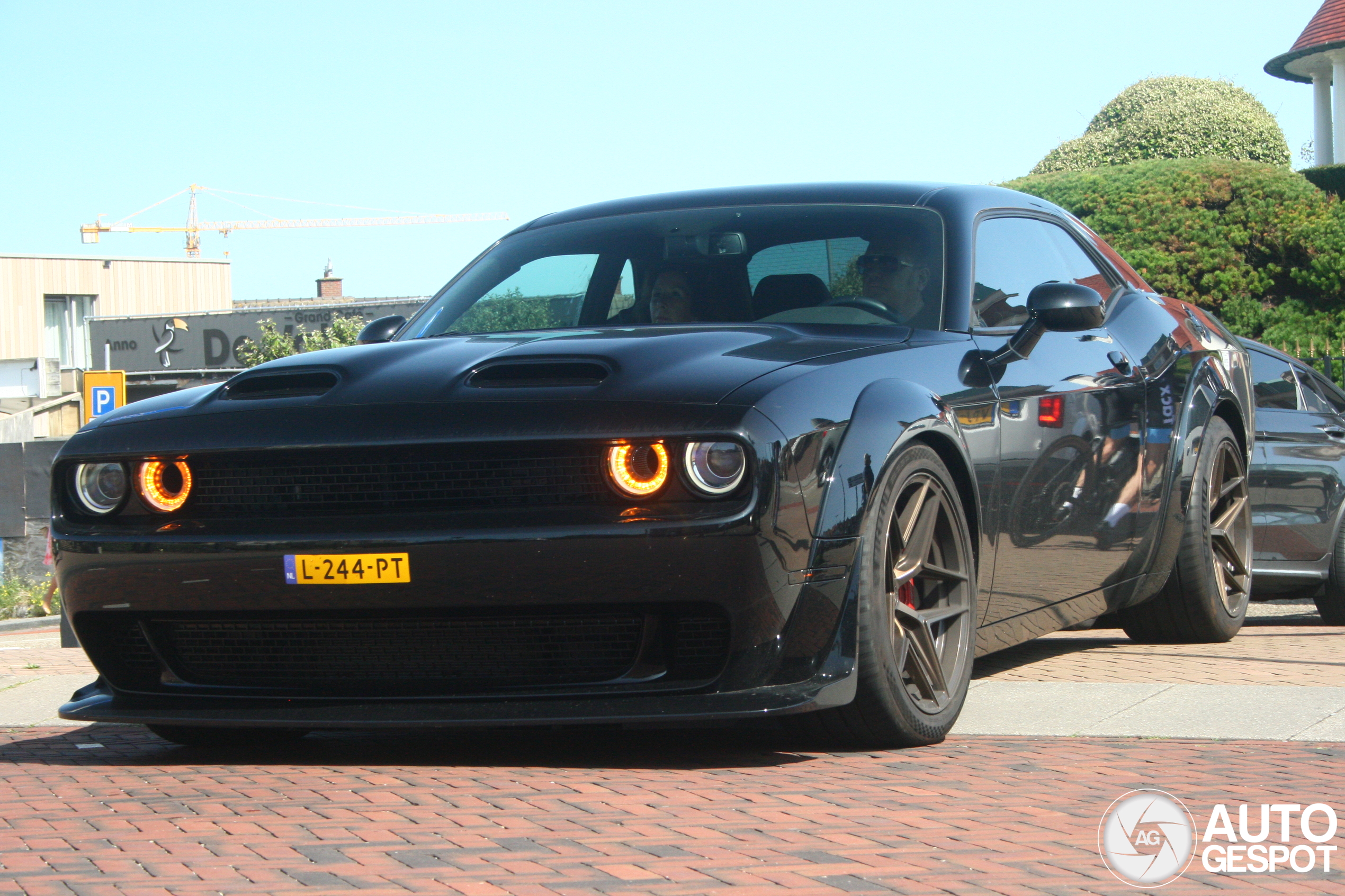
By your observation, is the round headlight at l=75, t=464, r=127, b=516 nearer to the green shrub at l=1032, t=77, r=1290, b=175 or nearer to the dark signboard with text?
the green shrub at l=1032, t=77, r=1290, b=175

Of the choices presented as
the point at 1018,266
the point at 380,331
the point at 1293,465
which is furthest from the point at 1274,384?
the point at 380,331

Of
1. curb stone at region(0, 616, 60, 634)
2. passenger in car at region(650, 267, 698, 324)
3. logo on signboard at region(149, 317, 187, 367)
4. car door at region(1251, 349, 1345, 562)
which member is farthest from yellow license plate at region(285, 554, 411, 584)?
logo on signboard at region(149, 317, 187, 367)

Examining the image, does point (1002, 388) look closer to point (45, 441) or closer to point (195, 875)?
point (195, 875)

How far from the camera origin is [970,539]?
15.2ft

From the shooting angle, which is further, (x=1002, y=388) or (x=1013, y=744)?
(x=1002, y=388)

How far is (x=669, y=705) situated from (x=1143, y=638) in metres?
3.42

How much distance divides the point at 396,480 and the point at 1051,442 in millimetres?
2100

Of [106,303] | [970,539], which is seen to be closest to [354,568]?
[970,539]

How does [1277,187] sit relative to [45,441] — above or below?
above

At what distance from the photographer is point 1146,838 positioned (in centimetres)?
331

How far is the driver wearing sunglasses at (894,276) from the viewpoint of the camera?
4.97m

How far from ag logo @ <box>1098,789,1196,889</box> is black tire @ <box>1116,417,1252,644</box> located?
2.67 metres

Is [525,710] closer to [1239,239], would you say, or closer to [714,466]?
[714,466]

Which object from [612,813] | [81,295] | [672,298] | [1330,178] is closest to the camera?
[612,813]
